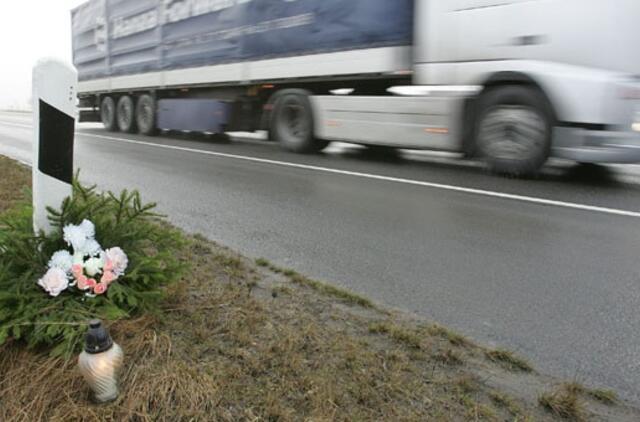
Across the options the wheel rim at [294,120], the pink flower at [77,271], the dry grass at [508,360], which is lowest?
the dry grass at [508,360]

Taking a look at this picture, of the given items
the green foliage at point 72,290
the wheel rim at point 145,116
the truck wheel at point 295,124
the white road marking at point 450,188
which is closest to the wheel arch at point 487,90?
the white road marking at point 450,188

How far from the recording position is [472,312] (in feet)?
9.88

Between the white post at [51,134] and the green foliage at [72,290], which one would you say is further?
the white post at [51,134]

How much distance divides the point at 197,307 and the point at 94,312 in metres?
0.54

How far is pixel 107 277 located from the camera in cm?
231

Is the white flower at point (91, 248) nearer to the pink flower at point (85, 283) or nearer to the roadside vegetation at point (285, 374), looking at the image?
the pink flower at point (85, 283)

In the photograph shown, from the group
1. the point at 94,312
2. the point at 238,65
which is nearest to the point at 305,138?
the point at 238,65

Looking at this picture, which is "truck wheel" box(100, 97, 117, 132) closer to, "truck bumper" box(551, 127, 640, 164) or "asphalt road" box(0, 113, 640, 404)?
"asphalt road" box(0, 113, 640, 404)

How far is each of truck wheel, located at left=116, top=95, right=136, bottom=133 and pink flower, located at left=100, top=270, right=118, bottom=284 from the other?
14.5m

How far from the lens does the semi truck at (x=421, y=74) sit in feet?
20.8

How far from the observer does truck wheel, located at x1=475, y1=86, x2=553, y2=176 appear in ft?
22.2

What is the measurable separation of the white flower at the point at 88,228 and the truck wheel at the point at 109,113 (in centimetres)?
1573

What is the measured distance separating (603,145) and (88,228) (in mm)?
5961

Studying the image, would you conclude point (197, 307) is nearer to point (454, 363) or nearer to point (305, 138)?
point (454, 363)
